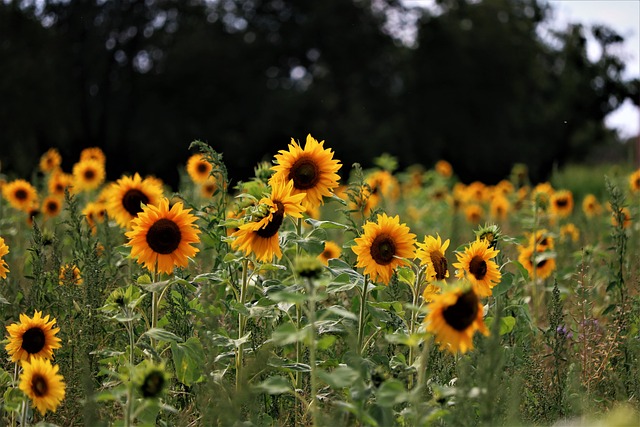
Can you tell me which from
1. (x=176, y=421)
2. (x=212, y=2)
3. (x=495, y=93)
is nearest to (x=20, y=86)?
(x=212, y=2)

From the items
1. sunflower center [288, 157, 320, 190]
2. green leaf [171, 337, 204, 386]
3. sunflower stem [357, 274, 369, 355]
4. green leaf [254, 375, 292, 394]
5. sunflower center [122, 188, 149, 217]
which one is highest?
sunflower center [122, 188, 149, 217]

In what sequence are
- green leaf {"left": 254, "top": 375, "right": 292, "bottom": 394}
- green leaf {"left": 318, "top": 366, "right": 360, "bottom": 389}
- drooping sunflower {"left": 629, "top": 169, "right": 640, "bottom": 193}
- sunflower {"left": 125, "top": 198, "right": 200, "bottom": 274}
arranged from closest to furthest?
green leaf {"left": 318, "top": 366, "right": 360, "bottom": 389} → green leaf {"left": 254, "top": 375, "right": 292, "bottom": 394} → sunflower {"left": 125, "top": 198, "right": 200, "bottom": 274} → drooping sunflower {"left": 629, "top": 169, "right": 640, "bottom": 193}

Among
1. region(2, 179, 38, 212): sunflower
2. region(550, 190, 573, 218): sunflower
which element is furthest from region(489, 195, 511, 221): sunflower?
region(2, 179, 38, 212): sunflower

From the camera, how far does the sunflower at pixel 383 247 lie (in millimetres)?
2549

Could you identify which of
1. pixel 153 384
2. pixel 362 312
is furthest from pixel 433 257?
pixel 153 384

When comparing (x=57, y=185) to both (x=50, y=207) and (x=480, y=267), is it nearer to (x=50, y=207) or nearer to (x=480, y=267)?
(x=50, y=207)

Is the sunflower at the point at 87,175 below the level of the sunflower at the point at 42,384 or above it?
above

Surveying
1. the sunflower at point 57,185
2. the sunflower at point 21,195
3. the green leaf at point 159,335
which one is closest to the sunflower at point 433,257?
the green leaf at point 159,335

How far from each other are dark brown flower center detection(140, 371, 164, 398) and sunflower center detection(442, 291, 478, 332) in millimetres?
685

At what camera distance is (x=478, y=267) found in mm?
2502

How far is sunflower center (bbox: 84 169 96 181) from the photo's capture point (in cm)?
640

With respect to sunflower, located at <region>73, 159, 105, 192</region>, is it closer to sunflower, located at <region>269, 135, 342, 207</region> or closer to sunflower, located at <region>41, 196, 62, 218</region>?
sunflower, located at <region>41, 196, 62, 218</region>

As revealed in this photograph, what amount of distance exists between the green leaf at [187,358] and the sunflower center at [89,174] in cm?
421

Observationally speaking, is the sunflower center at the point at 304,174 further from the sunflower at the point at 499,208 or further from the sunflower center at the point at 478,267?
the sunflower at the point at 499,208
